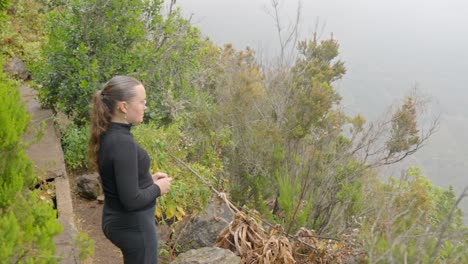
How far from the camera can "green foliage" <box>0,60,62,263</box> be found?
2.07 m

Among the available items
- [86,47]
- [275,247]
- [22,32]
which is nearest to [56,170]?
[86,47]

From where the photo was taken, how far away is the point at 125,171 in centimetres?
266

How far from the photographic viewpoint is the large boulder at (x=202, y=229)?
4820mm

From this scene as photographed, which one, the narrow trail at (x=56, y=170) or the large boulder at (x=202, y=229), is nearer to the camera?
the narrow trail at (x=56, y=170)

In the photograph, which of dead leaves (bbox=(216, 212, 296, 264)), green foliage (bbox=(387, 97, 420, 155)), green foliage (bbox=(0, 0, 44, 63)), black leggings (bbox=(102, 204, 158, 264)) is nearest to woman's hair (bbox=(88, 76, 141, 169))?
black leggings (bbox=(102, 204, 158, 264))

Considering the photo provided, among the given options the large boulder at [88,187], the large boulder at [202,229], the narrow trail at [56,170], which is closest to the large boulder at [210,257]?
the large boulder at [202,229]

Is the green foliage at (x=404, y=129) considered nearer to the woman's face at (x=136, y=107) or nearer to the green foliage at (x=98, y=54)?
the green foliage at (x=98, y=54)

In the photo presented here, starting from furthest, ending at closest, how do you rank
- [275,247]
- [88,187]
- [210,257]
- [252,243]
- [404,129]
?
1. [404,129]
2. [88,187]
3. [252,243]
4. [275,247]
5. [210,257]

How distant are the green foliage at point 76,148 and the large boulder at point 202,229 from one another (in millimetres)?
1890

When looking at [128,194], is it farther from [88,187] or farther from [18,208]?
[88,187]

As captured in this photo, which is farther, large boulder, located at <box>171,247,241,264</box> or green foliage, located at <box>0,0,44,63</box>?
green foliage, located at <box>0,0,44,63</box>

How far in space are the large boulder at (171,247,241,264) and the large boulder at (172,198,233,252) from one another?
641 millimetres

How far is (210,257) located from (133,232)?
49.1 inches

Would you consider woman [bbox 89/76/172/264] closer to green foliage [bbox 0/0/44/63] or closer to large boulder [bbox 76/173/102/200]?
large boulder [bbox 76/173/102/200]
